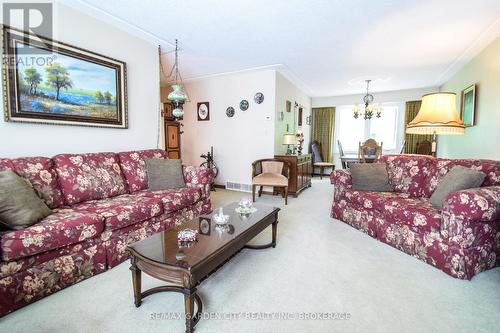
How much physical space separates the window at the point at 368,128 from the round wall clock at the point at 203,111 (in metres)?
4.07

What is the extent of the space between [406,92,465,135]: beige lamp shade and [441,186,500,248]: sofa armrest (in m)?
0.70

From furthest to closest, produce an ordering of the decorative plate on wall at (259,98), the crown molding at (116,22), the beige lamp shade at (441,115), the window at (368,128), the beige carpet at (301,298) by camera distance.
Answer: the window at (368,128) → the decorative plate on wall at (259,98) → the crown molding at (116,22) → the beige lamp shade at (441,115) → the beige carpet at (301,298)

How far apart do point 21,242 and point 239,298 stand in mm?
1419

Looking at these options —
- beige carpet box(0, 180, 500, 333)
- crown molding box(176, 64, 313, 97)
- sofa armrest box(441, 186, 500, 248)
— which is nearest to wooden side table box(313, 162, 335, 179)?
crown molding box(176, 64, 313, 97)

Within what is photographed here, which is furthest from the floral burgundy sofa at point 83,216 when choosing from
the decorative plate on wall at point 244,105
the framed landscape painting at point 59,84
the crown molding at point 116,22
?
the decorative plate on wall at point 244,105

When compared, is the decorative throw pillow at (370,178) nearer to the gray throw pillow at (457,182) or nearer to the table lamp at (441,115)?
the gray throw pillow at (457,182)

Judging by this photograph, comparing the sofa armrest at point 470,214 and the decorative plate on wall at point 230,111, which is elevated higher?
the decorative plate on wall at point 230,111

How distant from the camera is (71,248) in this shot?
1.74m

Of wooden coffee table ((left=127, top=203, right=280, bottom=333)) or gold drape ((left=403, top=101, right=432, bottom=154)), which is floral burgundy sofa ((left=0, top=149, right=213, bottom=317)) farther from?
gold drape ((left=403, top=101, right=432, bottom=154))

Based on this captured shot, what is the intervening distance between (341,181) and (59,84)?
3.41 meters

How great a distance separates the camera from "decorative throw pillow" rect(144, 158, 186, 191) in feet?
9.41

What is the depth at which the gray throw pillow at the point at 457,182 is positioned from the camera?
2098 millimetres

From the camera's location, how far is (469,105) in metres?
3.84

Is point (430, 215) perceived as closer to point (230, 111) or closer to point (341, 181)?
point (341, 181)
